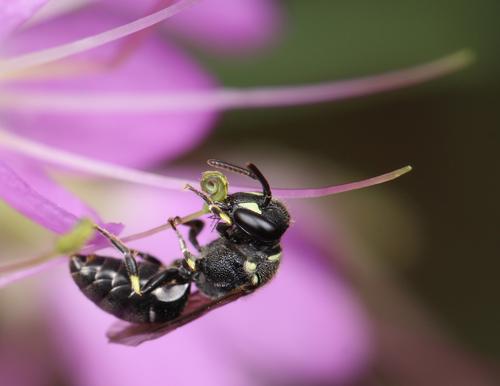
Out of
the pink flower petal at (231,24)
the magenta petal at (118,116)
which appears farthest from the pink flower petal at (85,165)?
the pink flower petal at (231,24)

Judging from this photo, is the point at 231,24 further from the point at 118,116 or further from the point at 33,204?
the point at 33,204

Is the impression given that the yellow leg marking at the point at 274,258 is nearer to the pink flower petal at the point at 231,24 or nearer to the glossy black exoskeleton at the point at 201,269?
the glossy black exoskeleton at the point at 201,269

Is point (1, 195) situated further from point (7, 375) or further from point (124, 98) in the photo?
point (7, 375)

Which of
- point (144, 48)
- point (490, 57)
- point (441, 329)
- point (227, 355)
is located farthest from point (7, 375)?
point (490, 57)

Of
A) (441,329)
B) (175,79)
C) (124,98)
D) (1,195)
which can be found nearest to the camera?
(1,195)

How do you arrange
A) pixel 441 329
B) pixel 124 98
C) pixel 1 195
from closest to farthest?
pixel 1 195
pixel 124 98
pixel 441 329

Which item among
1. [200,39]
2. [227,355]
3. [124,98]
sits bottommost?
[227,355]

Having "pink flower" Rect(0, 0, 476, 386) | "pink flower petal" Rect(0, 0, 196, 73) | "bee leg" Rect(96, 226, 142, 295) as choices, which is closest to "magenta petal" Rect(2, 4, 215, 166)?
"pink flower" Rect(0, 0, 476, 386)

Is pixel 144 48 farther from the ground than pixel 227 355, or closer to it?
farther from the ground
